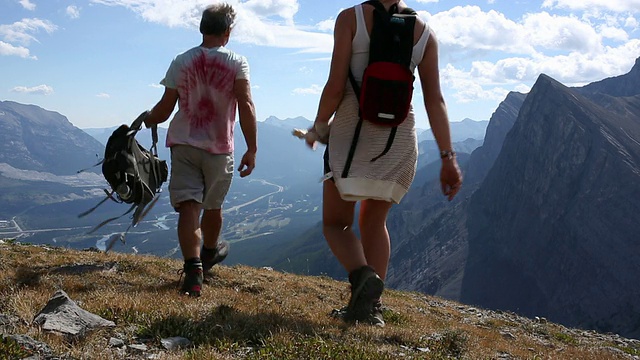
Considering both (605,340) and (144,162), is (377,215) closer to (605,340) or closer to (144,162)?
(144,162)

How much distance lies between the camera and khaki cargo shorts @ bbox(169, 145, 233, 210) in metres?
7.04

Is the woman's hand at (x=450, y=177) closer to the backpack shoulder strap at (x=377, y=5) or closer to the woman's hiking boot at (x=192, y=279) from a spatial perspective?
the backpack shoulder strap at (x=377, y=5)

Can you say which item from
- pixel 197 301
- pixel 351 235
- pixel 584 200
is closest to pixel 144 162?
pixel 197 301

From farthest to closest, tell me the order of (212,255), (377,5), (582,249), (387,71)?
(582,249)
(212,255)
(377,5)
(387,71)

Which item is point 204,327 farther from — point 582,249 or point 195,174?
point 582,249

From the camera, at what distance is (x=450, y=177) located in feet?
17.6

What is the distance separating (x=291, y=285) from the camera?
35.6 ft

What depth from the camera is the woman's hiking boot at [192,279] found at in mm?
6773

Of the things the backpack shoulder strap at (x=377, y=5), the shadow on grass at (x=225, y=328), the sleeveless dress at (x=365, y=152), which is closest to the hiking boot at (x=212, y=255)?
the shadow on grass at (x=225, y=328)

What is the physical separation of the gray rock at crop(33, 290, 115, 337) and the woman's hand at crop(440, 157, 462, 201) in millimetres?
3355

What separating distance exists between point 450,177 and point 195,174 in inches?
135

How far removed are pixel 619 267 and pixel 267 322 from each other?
17814cm

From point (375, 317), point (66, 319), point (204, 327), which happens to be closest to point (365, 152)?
point (375, 317)

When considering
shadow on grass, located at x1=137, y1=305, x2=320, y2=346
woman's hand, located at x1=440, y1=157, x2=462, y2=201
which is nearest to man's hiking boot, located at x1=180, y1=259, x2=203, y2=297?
shadow on grass, located at x1=137, y1=305, x2=320, y2=346
